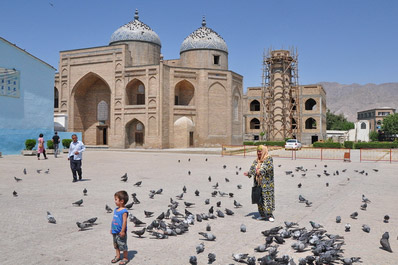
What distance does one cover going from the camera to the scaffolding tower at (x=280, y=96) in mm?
46000

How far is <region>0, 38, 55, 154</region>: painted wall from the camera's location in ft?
78.8

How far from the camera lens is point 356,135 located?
166ft

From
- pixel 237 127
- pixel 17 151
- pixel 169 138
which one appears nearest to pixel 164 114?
pixel 169 138

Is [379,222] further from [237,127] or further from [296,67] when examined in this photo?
[296,67]

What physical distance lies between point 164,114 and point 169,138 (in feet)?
8.47

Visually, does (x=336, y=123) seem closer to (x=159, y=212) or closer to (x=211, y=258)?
(x=159, y=212)

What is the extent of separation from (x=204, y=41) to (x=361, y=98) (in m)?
153

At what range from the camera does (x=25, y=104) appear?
25.7 meters

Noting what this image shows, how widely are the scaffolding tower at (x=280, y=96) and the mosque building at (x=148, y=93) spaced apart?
715 centimetres

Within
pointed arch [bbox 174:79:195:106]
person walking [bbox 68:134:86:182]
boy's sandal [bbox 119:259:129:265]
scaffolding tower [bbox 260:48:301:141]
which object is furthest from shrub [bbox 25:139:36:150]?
scaffolding tower [bbox 260:48:301:141]

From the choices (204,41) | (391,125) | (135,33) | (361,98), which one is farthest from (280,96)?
(361,98)

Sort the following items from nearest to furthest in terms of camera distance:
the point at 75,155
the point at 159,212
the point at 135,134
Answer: the point at 159,212, the point at 75,155, the point at 135,134

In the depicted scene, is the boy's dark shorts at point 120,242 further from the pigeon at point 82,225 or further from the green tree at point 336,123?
the green tree at point 336,123

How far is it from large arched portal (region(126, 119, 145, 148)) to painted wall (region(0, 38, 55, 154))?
34.5 feet
